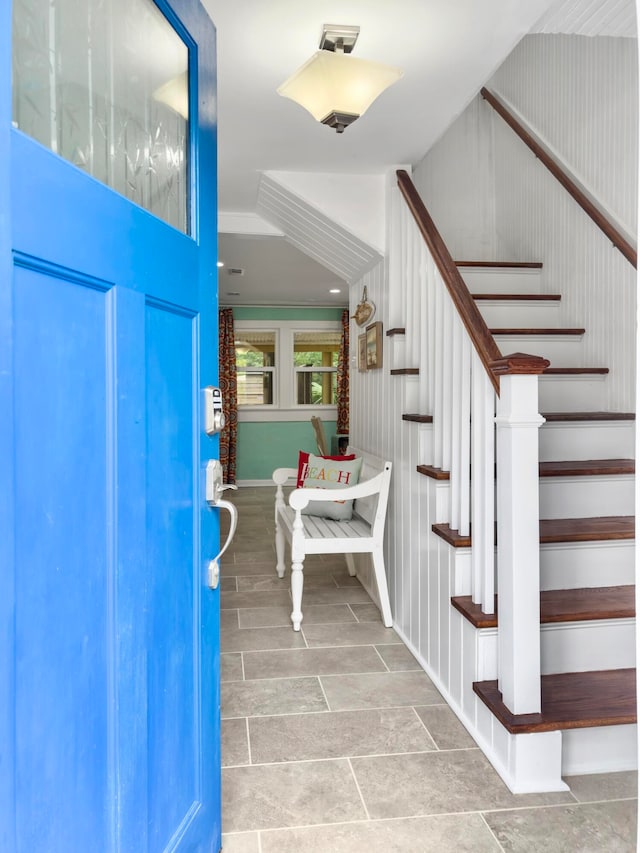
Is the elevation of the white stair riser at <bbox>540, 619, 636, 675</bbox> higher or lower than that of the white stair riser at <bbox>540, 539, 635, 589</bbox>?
lower

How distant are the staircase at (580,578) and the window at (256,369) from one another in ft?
20.2

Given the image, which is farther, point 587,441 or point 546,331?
point 546,331

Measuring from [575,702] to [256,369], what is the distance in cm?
743

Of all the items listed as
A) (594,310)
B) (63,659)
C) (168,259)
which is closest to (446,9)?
(168,259)

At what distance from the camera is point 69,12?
0.96 m

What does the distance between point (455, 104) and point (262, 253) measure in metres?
3.44

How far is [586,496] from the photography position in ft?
8.27

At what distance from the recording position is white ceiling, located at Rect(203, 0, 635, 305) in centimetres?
194

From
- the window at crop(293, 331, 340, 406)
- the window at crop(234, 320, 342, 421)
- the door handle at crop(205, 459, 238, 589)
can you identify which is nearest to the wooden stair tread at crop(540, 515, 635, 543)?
the door handle at crop(205, 459, 238, 589)

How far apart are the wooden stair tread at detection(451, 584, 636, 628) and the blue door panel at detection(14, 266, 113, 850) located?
4.57ft

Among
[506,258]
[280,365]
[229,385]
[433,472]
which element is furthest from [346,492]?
[280,365]

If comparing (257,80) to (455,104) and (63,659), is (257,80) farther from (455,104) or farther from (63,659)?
(63,659)

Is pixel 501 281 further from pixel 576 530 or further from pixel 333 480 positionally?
pixel 576 530

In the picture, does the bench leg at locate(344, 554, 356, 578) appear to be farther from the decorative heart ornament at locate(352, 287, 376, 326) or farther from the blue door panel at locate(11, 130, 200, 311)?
the blue door panel at locate(11, 130, 200, 311)
